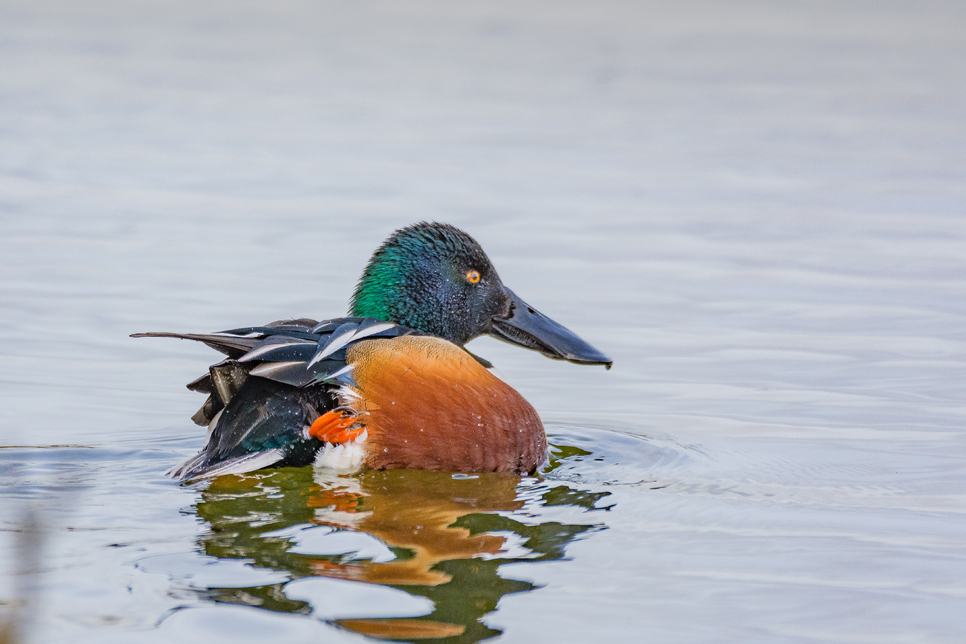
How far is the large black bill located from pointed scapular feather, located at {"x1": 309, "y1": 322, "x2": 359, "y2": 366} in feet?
4.90

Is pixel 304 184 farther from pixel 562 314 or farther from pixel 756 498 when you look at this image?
pixel 756 498

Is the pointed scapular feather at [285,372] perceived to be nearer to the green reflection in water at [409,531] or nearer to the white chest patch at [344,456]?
the white chest patch at [344,456]

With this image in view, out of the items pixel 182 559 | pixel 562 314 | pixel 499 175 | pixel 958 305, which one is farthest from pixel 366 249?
pixel 182 559

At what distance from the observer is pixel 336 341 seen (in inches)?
219

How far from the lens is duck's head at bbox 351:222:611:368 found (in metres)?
6.59

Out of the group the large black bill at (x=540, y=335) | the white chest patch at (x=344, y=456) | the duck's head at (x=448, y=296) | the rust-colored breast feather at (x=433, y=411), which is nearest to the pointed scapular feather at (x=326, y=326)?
the rust-colored breast feather at (x=433, y=411)

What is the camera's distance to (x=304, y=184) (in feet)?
38.5

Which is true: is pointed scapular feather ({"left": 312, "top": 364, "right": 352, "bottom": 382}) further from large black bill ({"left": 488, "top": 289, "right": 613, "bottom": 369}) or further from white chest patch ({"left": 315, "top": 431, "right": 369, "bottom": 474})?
large black bill ({"left": 488, "top": 289, "right": 613, "bottom": 369})

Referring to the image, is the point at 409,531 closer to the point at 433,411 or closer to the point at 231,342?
the point at 433,411

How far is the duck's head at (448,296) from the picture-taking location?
6.59 meters

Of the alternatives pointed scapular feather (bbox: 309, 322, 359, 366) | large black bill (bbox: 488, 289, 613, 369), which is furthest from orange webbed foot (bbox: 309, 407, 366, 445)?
large black bill (bbox: 488, 289, 613, 369)

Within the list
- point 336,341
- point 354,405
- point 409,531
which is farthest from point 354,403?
point 409,531

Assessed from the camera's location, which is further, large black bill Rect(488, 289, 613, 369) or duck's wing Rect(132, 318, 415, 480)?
large black bill Rect(488, 289, 613, 369)

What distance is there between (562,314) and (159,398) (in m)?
2.78
